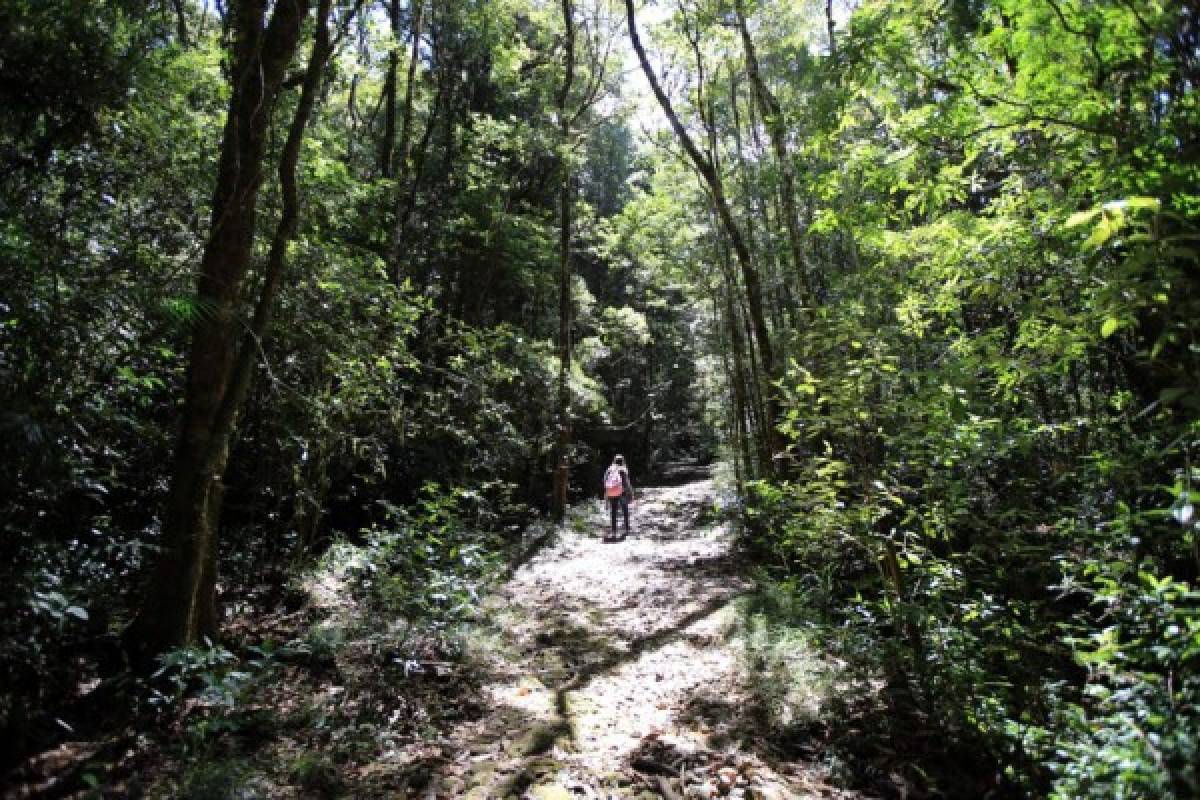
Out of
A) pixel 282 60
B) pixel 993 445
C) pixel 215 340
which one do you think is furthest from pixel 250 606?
pixel 993 445

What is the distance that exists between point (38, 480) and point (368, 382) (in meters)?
3.92

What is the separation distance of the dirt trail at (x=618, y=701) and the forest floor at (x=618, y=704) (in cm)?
1

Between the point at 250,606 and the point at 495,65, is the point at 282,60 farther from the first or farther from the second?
the point at 495,65

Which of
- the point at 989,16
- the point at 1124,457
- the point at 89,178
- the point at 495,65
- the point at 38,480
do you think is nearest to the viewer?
the point at 38,480

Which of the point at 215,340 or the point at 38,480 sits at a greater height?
the point at 215,340

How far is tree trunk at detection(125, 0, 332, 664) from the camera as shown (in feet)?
14.8

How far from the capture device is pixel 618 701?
5375mm

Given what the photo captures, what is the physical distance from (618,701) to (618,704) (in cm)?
6

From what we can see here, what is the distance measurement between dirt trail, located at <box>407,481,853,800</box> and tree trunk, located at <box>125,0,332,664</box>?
225 centimetres

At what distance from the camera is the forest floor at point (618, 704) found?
13.1 feet

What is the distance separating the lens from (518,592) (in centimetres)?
902

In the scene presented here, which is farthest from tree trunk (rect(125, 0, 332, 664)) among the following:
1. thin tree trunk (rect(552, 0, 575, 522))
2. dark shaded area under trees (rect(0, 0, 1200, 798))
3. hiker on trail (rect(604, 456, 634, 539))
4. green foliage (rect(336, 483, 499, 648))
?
thin tree trunk (rect(552, 0, 575, 522))

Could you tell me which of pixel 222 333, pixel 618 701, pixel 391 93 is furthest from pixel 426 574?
pixel 391 93

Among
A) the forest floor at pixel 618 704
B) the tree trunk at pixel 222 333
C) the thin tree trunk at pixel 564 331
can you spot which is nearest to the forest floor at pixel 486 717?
the forest floor at pixel 618 704
